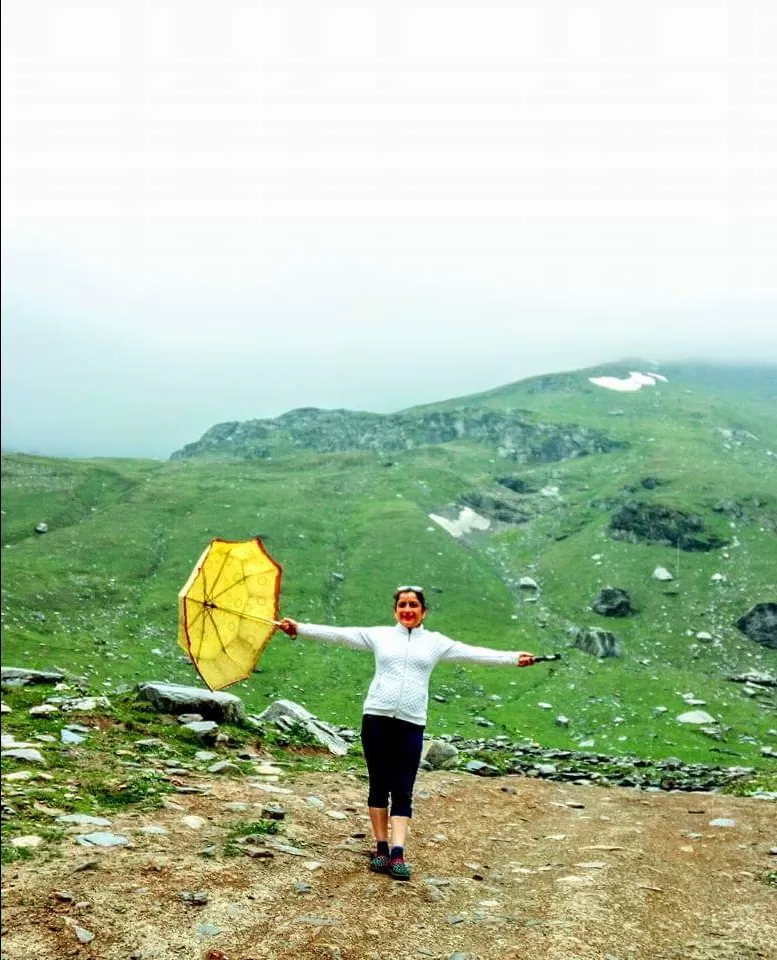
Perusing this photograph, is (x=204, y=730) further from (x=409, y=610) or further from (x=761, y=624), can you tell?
(x=761, y=624)

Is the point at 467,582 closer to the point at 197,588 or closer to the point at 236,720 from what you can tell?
the point at 236,720

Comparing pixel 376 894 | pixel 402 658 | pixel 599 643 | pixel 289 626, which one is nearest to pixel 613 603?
pixel 599 643

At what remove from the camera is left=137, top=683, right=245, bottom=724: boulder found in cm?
1734

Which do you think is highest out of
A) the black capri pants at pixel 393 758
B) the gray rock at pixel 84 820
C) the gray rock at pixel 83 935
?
the black capri pants at pixel 393 758

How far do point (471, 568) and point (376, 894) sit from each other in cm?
10744

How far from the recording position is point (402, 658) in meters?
9.42

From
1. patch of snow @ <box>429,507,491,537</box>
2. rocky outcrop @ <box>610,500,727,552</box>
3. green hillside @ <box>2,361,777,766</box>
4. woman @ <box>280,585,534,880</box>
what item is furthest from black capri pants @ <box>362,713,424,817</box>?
patch of snow @ <box>429,507,491,537</box>

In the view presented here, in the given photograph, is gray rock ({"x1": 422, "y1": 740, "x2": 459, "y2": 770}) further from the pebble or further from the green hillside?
the green hillside

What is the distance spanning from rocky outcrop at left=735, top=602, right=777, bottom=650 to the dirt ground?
86.0 m

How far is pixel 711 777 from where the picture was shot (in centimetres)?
2577

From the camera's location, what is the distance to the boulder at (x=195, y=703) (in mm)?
17344

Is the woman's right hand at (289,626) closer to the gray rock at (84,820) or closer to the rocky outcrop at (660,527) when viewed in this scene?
the gray rock at (84,820)

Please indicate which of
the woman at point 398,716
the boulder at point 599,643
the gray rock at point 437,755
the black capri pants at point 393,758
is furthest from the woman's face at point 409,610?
the boulder at point 599,643

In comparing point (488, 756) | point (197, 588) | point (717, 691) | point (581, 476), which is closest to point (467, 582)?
point (717, 691)
